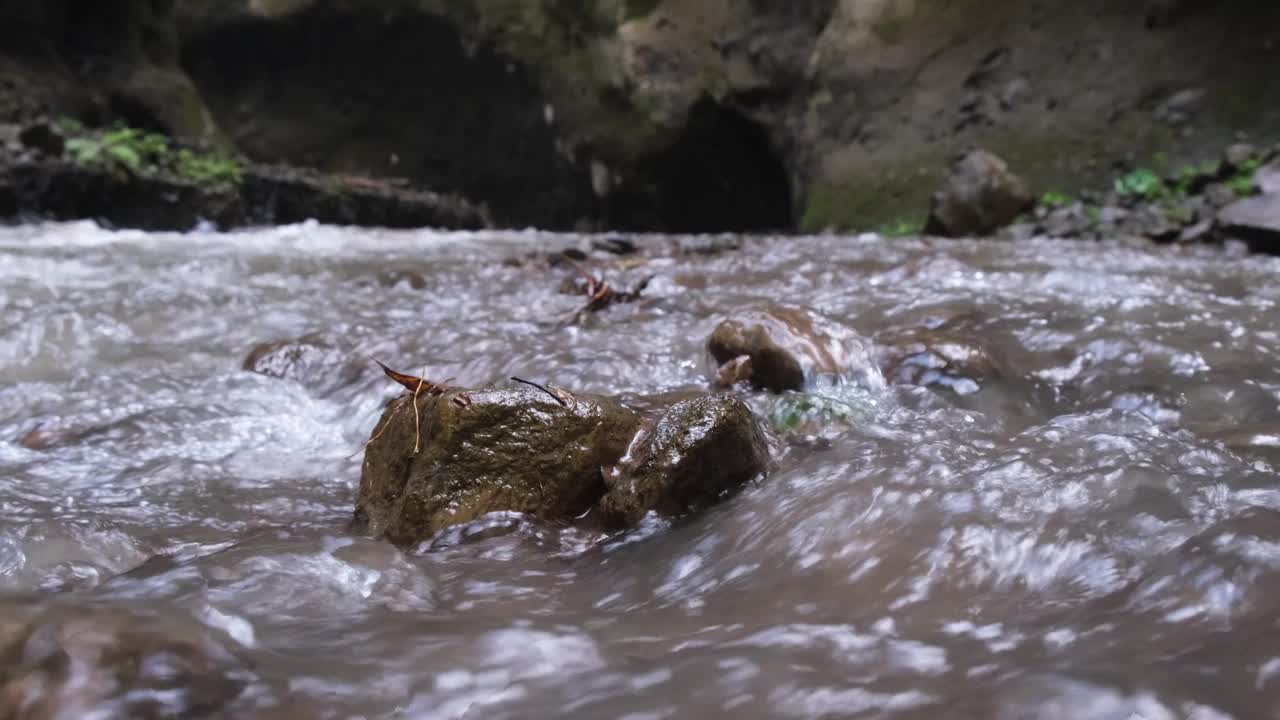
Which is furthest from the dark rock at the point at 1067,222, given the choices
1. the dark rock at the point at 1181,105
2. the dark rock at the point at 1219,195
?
the dark rock at the point at 1181,105

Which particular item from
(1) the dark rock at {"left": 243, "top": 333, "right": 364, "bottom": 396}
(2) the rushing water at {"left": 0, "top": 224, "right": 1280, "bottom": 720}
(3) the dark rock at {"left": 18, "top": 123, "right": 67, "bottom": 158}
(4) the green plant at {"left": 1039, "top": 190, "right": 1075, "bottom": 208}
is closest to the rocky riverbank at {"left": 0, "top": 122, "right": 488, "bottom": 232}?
(3) the dark rock at {"left": 18, "top": 123, "right": 67, "bottom": 158}

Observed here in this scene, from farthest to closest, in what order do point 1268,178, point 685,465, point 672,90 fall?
1. point 672,90
2. point 1268,178
3. point 685,465

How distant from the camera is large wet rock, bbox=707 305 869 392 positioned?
8.21 ft

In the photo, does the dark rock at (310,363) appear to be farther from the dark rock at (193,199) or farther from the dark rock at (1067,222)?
the dark rock at (193,199)

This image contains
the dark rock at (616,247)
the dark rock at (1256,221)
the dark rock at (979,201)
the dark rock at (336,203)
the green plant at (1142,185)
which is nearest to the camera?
the dark rock at (1256,221)

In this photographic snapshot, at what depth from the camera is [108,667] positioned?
2.80ft

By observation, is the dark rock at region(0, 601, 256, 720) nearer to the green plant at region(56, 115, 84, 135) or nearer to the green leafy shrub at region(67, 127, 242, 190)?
the green leafy shrub at region(67, 127, 242, 190)

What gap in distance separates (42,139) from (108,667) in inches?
417

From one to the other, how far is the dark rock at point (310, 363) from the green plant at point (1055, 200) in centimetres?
808

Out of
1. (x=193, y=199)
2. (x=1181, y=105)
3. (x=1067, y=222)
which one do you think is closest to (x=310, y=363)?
(x=1067, y=222)

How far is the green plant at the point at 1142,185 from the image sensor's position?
855 cm

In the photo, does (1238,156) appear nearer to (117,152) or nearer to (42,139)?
(117,152)

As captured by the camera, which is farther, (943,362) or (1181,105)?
(1181,105)

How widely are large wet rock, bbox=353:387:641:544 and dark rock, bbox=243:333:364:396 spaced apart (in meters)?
1.13
